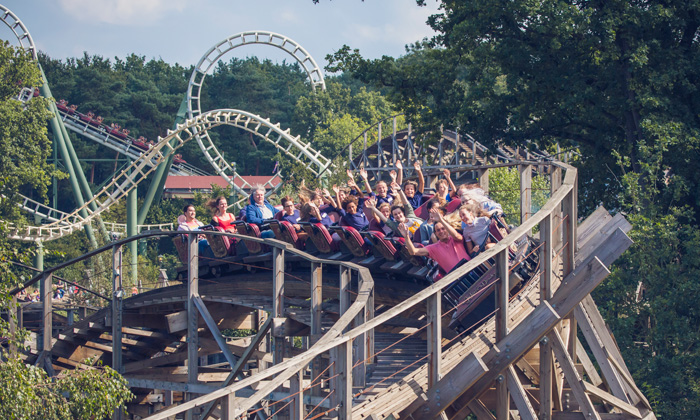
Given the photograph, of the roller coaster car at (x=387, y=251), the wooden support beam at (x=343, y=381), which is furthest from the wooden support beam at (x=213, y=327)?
the wooden support beam at (x=343, y=381)

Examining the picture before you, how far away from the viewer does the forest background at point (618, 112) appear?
1312 cm

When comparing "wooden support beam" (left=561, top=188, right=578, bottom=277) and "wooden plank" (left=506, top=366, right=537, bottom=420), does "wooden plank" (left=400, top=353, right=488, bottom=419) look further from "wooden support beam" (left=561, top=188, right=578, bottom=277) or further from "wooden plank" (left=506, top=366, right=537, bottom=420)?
"wooden support beam" (left=561, top=188, right=578, bottom=277)

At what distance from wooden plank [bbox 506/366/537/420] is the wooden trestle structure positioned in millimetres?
11

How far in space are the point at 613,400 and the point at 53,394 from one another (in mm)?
4985

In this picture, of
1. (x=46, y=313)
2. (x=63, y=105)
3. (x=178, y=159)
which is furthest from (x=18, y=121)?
(x=178, y=159)

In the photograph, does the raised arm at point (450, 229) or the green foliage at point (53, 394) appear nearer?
the green foliage at point (53, 394)

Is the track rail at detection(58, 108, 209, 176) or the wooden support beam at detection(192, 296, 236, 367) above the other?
the track rail at detection(58, 108, 209, 176)

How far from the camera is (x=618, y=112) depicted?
15.1 m

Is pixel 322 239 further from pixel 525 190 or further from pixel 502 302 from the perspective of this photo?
pixel 502 302

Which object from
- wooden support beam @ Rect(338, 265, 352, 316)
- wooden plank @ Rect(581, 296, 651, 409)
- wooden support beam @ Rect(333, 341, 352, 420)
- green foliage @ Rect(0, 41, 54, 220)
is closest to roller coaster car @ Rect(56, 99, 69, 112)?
green foliage @ Rect(0, 41, 54, 220)

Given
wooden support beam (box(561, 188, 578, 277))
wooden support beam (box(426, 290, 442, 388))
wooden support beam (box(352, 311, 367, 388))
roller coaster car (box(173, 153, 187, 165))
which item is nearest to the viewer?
wooden support beam (box(426, 290, 442, 388))

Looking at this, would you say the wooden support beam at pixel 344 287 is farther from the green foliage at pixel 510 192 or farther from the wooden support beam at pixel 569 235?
the green foliage at pixel 510 192

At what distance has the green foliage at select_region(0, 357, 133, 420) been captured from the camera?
7297 millimetres

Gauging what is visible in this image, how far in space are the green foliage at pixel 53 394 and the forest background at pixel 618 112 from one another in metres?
7.50
